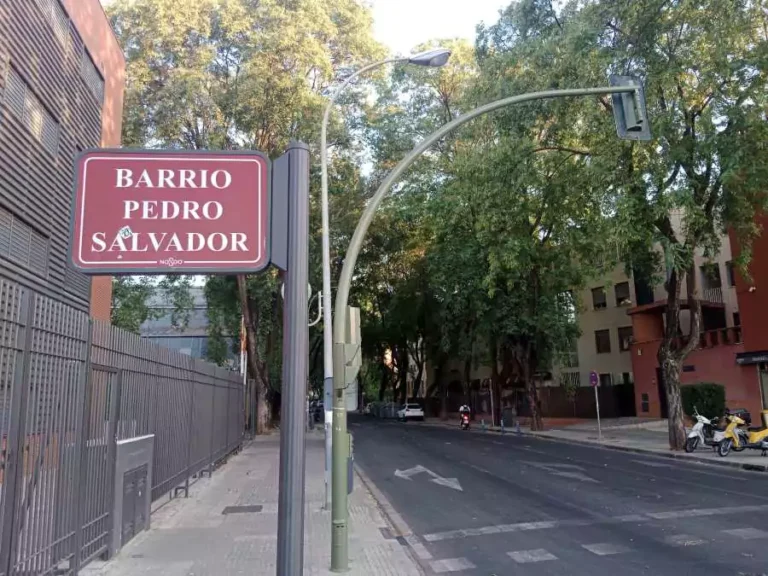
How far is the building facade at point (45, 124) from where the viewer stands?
1196cm

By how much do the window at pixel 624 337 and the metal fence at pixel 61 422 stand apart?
33.6 meters

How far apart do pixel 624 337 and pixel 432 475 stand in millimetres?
26513

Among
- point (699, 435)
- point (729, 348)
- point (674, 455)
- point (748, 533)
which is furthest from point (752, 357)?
point (748, 533)

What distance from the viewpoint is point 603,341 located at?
40406 millimetres

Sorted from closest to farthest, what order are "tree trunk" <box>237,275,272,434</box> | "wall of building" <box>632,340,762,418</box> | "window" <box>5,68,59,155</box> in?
1. "window" <box>5,68,59,155</box>
2. "wall of building" <box>632,340,762,418</box>
3. "tree trunk" <box>237,275,272,434</box>

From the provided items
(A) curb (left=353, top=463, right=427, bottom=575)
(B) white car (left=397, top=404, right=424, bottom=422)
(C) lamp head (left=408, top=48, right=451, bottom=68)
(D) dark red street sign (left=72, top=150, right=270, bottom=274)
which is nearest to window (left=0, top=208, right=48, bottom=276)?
(C) lamp head (left=408, top=48, right=451, bottom=68)

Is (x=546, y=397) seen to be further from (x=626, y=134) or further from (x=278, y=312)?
(x=626, y=134)

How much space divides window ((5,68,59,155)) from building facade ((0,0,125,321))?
0.02m

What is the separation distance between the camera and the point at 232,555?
757cm

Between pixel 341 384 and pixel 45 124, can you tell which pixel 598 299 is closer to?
pixel 45 124

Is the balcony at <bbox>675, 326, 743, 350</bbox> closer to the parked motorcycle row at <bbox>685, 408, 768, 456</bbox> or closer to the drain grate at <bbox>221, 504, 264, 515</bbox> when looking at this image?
the parked motorcycle row at <bbox>685, 408, 768, 456</bbox>

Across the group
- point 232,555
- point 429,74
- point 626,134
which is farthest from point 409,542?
point 429,74

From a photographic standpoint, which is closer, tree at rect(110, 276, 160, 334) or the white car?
tree at rect(110, 276, 160, 334)

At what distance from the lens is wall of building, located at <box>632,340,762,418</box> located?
25880 millimetres
